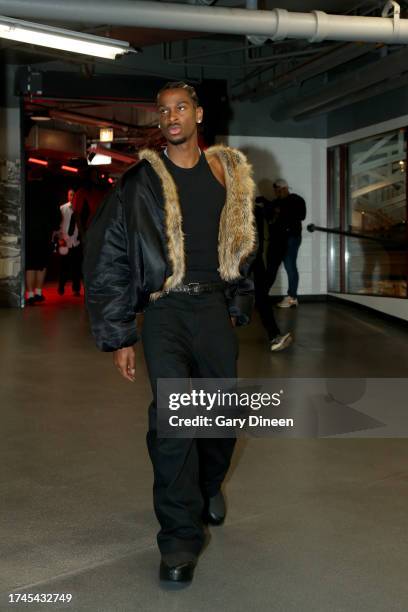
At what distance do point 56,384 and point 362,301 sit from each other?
6.87m

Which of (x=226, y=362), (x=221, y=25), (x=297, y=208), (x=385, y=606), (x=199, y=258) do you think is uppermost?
(x=221, y=25)

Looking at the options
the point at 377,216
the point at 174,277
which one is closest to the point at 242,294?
the point at 174,277

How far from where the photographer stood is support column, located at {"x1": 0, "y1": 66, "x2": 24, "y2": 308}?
12336 millimetres

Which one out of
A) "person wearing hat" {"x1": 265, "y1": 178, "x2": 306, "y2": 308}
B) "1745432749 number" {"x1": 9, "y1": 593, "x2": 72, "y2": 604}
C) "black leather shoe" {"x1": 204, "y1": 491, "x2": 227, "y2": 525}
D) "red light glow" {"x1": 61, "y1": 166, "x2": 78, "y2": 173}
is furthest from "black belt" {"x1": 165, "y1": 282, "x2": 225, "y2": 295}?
"red light glow" {"x1": 61, "y1": 166, "x2": 78, "y2": 173}

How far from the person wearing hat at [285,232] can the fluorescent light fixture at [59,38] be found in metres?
3.45

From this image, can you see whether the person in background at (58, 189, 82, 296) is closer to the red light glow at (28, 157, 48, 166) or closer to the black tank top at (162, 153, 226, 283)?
the red light glow at (28, 157, 48, 166)

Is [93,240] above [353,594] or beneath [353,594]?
above

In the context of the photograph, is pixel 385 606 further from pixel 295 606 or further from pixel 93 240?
pixel 93 240

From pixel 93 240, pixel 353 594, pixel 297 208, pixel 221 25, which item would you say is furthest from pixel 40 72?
pixel 353 594

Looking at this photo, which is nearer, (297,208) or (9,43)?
(9,43)

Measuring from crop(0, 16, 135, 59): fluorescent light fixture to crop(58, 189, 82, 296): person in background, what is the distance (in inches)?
270

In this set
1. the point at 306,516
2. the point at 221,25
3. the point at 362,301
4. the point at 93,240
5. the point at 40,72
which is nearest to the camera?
the point at 93,240

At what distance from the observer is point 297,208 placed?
12656 mm

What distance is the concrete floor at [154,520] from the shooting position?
2.71 m
